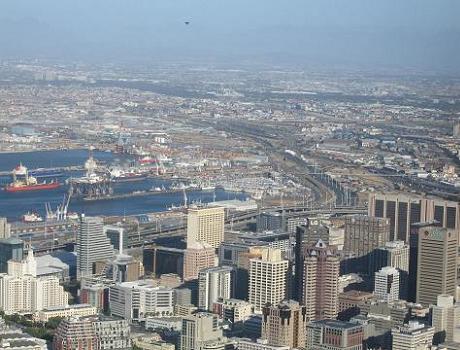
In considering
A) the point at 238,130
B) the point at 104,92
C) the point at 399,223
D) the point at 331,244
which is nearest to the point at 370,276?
the point at 331,244

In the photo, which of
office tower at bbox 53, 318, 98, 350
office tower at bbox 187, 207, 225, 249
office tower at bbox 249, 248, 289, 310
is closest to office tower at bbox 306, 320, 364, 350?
office tower at bbox 249, 248, 289, 310

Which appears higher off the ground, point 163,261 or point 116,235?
point 116,235

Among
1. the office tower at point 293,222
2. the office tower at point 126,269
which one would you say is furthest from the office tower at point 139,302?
the office tower at point 293,222

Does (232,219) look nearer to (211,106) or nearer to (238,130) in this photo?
(238,130)

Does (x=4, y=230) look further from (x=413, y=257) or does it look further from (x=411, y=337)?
(x=411, y=337)

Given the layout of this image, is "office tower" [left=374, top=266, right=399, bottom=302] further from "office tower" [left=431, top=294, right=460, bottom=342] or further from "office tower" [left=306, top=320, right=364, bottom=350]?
"office tower" [left=306, top=320, right=364, bottom=350]

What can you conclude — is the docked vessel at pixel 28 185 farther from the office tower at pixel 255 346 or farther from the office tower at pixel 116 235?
the office tower at pixel 255 346

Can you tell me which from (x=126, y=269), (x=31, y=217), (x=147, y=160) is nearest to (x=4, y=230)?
(x=31, y=217)
